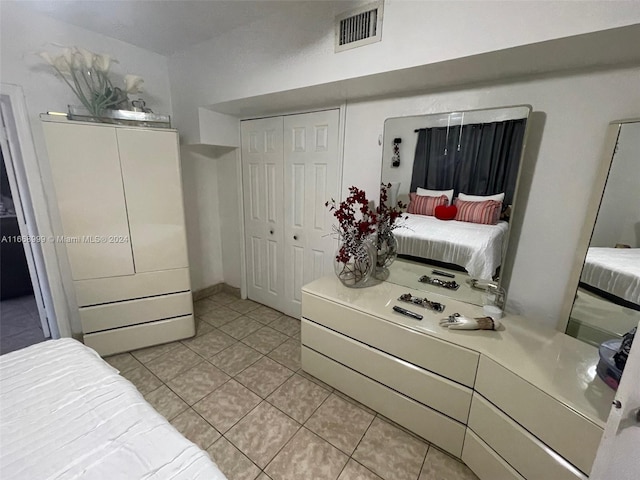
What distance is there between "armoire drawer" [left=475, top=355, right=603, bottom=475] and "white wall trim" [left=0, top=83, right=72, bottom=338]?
3059mm

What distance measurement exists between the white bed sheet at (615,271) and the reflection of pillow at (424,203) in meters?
0.78

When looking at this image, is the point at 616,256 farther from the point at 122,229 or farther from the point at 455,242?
the point at 122,229

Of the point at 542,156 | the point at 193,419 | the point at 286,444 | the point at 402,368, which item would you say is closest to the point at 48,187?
the point at 193,419

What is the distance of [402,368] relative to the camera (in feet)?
5.08

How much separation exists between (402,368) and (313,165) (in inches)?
68.3

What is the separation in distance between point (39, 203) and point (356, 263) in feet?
7.96

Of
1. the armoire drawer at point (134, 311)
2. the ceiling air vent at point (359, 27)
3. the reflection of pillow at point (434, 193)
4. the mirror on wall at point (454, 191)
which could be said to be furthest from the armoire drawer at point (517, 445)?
the armoire drawer at point (134, 311)

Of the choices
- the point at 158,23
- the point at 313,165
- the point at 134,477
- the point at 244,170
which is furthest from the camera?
the point at 244,170

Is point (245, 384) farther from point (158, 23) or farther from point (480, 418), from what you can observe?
point (158, 23)

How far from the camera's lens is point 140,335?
2.31 m

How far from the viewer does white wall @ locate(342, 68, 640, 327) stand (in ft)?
4.32

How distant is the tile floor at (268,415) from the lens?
144 centimetres

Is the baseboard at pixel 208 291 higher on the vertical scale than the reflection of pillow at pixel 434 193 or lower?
lower

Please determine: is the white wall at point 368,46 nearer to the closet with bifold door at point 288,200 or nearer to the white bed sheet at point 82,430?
the closet with bifold door at point 288,200
